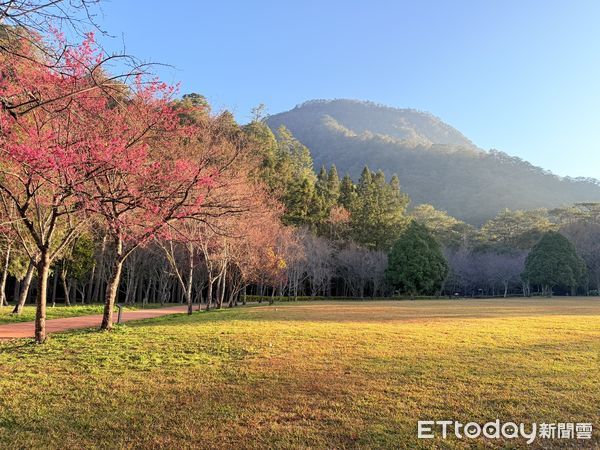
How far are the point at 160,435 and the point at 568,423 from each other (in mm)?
3948

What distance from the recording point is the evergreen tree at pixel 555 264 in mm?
42562

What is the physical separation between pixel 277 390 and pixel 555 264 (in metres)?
46.3

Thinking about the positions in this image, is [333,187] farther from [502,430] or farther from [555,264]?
[502,430]

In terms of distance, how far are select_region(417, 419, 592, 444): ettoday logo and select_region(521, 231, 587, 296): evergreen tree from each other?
45259 mm

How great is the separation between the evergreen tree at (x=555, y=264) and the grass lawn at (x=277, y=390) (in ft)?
131

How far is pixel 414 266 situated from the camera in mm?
39938

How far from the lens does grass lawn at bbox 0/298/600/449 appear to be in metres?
3.69

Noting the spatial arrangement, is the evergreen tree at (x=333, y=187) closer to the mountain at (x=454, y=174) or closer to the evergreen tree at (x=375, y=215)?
the evergreen tree at (x=375, y=215)

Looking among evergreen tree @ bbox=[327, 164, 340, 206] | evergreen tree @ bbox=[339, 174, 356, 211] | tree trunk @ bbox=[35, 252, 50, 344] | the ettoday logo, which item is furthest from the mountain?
the ettoday logo

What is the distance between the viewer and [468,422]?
4.06 m

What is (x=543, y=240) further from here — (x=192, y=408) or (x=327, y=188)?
(x=192, y=408)

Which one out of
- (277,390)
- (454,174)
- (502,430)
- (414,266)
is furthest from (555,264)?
(454,174)

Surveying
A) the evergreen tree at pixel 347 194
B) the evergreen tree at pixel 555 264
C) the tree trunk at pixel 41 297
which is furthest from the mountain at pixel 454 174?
the tree trunk at pixel 41 297

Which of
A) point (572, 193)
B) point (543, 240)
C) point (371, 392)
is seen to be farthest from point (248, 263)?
point (572, 193)
